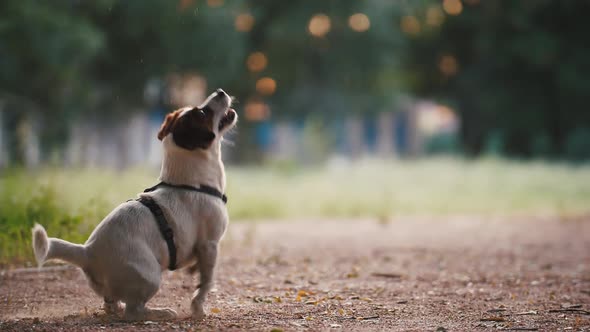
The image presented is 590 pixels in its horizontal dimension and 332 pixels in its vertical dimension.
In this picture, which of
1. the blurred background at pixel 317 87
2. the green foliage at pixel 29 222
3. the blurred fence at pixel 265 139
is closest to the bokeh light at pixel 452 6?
the blurred background at pixel 317 87

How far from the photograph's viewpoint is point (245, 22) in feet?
88.0

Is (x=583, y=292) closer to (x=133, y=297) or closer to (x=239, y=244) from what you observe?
(x=133, y=297)

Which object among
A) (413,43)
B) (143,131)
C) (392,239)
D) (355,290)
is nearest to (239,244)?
(392,239)

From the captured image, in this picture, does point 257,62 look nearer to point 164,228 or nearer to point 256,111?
point 256,111

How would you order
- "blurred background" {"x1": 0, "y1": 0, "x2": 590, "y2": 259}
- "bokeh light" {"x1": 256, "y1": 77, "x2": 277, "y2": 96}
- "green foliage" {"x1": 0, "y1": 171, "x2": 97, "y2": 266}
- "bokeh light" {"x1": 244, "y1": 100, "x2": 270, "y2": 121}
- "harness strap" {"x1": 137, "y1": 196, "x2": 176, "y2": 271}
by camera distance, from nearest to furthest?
"harness strap" {"x1": 137, "y1": 196, "x2": 176, "y2": 271} → "green foliage" {"x1": 0, "y1": 171, "x2": 97, "y2": 266} → "blurred background" {"x1": 0, "y1": 0, "x2": 590, "y2": 259} → "bokeh light" {"x1": 256, "y1": 77, "x2": 277, "y2": 96} → "bokeh light" {"x1": 244, "y1": 100, "x2": 270, "y2": 121}

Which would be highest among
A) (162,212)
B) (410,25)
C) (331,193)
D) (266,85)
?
(410,25)

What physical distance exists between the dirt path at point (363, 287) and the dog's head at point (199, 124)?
4.22 feet

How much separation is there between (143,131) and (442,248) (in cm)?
3701

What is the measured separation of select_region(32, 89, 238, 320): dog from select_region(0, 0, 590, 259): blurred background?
19.1 ft

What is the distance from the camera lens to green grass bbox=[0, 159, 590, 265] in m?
8.20

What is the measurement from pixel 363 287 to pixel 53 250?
3224 millimetres

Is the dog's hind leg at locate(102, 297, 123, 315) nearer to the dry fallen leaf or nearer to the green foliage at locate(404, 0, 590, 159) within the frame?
the dry fallen leaf

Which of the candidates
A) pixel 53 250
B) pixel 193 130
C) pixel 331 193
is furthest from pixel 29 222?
pixel 331 193

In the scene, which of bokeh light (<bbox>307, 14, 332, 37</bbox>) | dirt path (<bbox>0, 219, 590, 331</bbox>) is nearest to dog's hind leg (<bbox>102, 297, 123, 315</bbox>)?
dirt path (<bbox>0, 219, 590, 331</bbox>)
